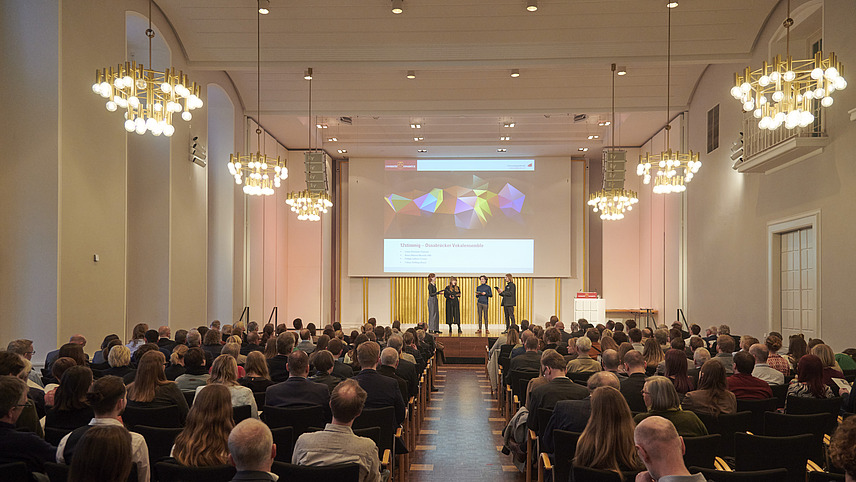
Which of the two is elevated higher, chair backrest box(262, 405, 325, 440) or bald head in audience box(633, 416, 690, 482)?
bald head in audience box(633, 416, 690, 482)

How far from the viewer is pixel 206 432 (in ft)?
11.4

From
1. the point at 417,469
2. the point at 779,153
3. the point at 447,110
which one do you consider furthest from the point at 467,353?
the point at 417,469

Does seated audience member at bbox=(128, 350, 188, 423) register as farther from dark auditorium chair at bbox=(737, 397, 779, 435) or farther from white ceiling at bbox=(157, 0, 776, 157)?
white ceiling at bbox=(157, 0, 776, 157)

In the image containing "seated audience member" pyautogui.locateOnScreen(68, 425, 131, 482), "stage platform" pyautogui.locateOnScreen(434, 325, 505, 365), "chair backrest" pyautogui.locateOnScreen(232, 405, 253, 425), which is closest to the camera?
"seated audience member" pyautogui.locateOnScreen(68, 425, 131, 482)

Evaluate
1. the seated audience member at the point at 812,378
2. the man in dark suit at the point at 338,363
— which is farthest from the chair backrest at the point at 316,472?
the seated audience member at the point at 812,378

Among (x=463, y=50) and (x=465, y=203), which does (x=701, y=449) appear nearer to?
(x=463, y=50)

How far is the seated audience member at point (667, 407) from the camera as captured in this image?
4137mm

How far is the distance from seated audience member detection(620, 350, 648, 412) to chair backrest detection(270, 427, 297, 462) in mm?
2607

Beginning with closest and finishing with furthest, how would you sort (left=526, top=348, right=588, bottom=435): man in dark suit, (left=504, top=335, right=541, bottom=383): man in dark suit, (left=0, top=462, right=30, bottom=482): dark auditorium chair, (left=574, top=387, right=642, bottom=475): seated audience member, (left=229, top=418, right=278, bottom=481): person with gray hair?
(left=229, top=418, right=278, bottom=481): person with gray hair → (left=0, top=462, right=30, bottom=482): dark auditorium chair → (left=574, top=387, right=642, bottom=475): seated audience member → (left=526, top=348, right=588, bottom=435): man in dark suit → (left=504, top=335, right=541, bottom=383): man in dark suit

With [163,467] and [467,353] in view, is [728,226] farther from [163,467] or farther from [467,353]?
[163,467]

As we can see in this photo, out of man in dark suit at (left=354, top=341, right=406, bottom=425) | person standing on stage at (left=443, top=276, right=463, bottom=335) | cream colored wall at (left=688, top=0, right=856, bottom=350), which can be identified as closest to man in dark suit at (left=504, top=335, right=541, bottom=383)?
man in dark suit at (left=354, top=341, right=406, bottom=425)

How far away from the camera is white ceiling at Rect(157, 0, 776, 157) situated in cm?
1139

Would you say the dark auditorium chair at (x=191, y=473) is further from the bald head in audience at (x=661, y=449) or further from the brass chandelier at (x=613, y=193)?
the brass chandelier at (x=613, y=193)

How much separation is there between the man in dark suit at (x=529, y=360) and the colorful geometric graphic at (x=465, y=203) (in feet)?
43.7
